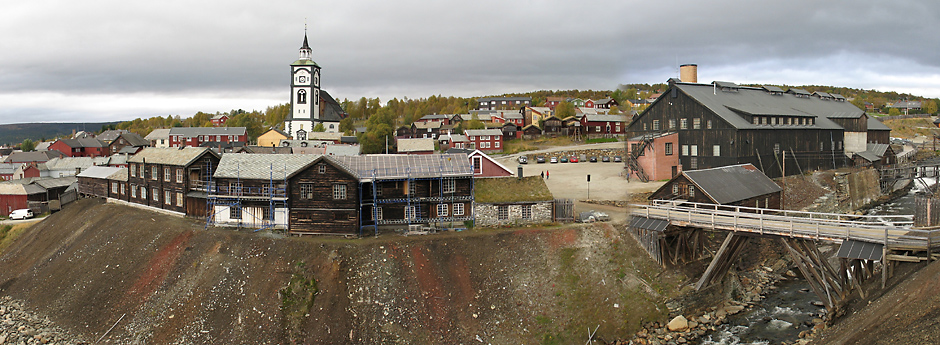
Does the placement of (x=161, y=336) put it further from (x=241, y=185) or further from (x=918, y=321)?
(x=918, y=321)

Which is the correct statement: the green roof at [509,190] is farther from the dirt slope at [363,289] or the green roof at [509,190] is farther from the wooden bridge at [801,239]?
the wooden bridge at [801,239]

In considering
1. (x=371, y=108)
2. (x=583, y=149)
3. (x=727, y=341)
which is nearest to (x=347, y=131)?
(x=371, y=108)

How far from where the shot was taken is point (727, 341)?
83.6 feet

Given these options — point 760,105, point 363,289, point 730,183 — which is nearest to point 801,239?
point 730,183

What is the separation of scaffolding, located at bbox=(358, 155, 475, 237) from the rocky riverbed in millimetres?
16483

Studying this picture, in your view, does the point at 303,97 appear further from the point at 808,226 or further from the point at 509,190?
the point at 808,226

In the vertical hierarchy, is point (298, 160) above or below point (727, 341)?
above

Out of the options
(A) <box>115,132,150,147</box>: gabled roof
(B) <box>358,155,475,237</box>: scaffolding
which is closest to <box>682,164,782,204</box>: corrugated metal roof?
(B) <box>358,155,475,237</box>: scaffolding

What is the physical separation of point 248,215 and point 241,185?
84.2 inches

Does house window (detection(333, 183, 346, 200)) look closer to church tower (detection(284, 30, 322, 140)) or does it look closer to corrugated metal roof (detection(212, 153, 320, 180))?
corrugated metal roof (detection(212, 153, 320, 180))

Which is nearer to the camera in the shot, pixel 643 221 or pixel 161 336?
pixel 161 336

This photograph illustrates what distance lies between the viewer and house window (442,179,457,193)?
35438 millimetres

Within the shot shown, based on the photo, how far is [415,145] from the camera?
70000 mm

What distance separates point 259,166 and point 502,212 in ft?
56.6
